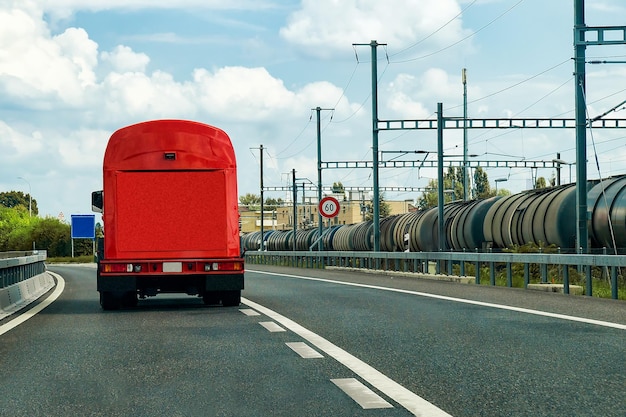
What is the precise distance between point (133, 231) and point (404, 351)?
759cm

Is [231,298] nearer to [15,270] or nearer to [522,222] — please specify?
[15,270]

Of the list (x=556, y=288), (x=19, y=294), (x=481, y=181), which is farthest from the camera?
(x=481, y=181)

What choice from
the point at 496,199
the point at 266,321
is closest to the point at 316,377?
the point at 266,321

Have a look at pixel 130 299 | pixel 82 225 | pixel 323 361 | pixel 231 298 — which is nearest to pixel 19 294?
pixel 130 299

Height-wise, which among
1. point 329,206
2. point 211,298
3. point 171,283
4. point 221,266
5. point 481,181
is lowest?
point 211,298

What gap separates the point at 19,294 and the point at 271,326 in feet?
27.5

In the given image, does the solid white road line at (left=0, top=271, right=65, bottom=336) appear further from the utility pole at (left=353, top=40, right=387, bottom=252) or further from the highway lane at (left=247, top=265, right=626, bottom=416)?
the utility pole at (left=353, top=40, right=387, bottom=252)

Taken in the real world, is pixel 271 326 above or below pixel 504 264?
above

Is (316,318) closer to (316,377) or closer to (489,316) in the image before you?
(489,316)

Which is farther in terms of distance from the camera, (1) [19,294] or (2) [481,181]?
(2) [481,181]

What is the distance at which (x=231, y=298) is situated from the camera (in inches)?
673

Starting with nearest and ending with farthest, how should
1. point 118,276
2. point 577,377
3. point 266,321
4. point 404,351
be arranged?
point 577,377, point 404,351, point 266,321, point 118,276

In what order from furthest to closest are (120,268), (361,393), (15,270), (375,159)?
(375,159) → (15,270) → (120,268) → (361,393)

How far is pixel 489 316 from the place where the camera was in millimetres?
14086
